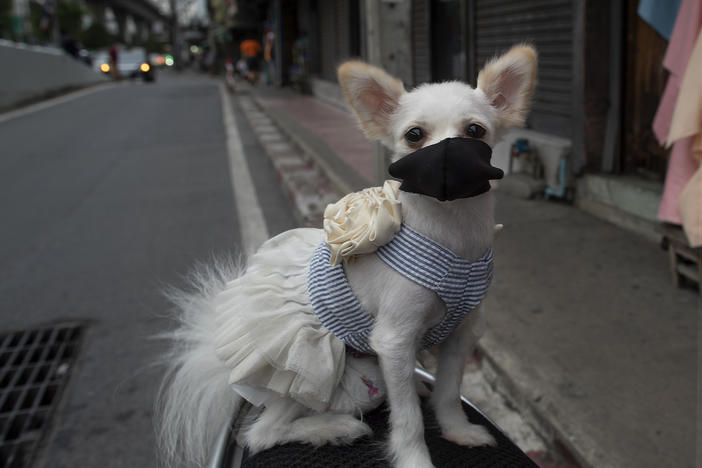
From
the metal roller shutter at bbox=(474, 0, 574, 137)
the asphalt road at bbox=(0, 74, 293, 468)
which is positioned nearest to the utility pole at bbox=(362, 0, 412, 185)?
the metal roller shutter at bbox=(474, 0, 574, 137)

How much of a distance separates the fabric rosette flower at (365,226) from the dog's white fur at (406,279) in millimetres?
37

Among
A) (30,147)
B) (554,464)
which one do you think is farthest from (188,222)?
(30,147)

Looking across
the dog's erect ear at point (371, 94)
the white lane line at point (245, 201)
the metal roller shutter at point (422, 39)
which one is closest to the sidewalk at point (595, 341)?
the dog's erect ear at point (371, 94)

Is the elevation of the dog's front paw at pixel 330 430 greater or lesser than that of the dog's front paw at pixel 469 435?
greater

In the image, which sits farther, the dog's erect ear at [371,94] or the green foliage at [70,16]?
the green foliage at [70,16]

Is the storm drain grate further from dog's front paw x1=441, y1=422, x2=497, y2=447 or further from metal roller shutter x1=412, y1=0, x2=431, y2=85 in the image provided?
metal roller shutter x1=412, y1=0, x2=431, y2=85

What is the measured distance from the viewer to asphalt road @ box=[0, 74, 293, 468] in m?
2.85

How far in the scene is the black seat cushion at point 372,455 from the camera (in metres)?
1.38

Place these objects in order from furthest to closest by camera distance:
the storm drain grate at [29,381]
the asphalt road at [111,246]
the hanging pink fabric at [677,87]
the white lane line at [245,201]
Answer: the white lane line at [245,201]
the hanging pink fabric at [677,87]
the asphalt road at [111,246]
the storm drain grate at [29,381]

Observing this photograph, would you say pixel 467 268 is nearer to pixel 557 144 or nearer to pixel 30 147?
pixel 557 144

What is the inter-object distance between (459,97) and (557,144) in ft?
14.7

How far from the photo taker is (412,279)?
129 cm

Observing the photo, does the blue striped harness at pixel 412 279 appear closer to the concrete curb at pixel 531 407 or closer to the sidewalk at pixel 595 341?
the sidewalk at pixel 595 341

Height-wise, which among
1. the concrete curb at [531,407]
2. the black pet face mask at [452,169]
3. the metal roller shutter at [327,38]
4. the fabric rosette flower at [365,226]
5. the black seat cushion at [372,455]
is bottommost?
the concrete curb at [531,407]
